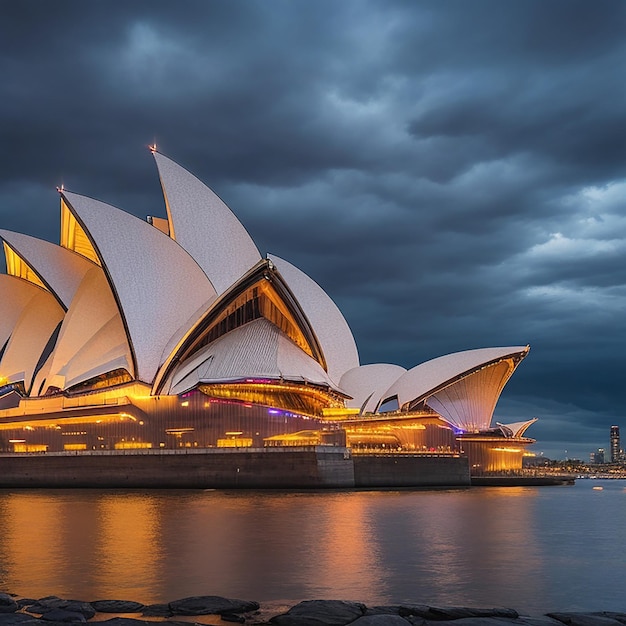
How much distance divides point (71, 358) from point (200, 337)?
8876 millimetres

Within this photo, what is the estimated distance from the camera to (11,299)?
2299 inches

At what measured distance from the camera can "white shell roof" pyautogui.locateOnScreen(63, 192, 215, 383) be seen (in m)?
46.9

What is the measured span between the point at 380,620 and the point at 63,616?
453 centimetres

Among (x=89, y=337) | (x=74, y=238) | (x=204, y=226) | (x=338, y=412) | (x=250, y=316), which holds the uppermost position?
(x=74, y=238)

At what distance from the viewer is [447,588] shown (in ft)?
50.2

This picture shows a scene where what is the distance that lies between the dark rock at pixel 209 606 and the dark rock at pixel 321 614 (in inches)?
30.6

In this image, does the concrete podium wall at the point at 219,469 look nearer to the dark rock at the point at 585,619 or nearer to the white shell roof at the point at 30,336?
the white shell roof at the point at 30,336

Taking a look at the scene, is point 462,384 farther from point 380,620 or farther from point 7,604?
point 7,604

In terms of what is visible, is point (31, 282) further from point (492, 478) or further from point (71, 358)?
point (492, 478)

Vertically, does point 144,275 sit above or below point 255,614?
above

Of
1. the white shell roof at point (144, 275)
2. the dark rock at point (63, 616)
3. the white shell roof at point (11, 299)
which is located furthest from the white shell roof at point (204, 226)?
the dark rock at point (63, 616)

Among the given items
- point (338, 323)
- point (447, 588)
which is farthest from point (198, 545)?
point (338, 323)

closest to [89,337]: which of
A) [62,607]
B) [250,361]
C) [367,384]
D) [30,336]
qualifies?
[30,336]

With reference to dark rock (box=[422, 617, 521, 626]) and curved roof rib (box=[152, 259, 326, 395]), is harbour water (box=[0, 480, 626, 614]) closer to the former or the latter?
dark rock (box=[422, 617, 521, 626])
